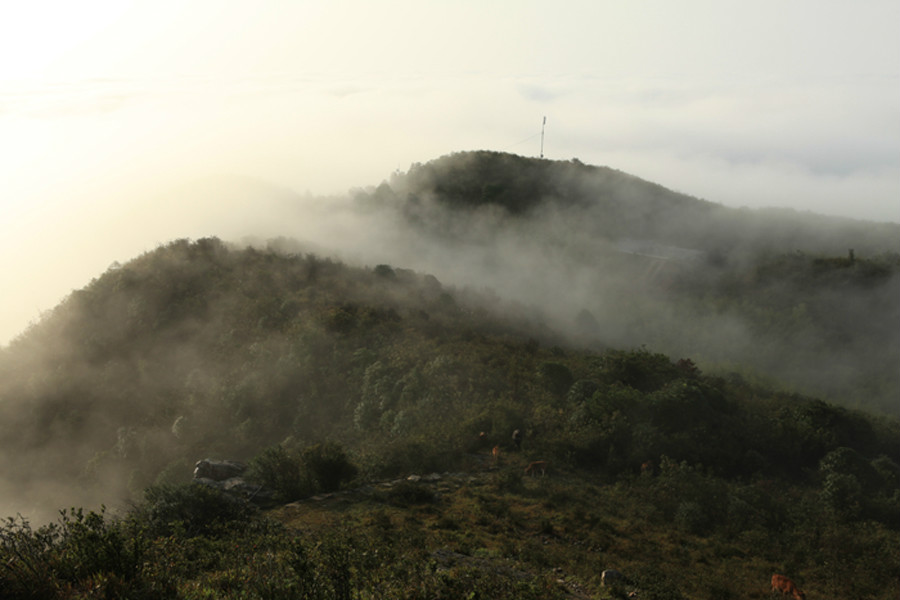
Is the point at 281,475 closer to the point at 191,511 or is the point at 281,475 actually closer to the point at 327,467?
the point at 327,467

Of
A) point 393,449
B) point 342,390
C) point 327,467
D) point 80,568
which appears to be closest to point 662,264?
point 342,390

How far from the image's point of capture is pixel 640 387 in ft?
77.7

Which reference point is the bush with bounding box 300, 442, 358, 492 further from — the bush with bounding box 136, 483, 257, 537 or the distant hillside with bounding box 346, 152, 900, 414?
the distant hillside with bounding box 346, 152, 900, 414

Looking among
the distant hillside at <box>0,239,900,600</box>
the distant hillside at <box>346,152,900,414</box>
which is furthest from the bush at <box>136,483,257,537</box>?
the distant hillside at <box>346,152,900,414</box>

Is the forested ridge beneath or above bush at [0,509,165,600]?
beneath

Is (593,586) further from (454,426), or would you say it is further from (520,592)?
(454,426)

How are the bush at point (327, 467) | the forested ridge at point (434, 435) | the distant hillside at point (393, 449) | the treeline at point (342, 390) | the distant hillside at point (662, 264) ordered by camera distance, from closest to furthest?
the distant hillside at point (393, 449)
the forested ridge at point (434, 435)
the bush at point (327, 467)
the treeline at point (342, 390)
the distant hillside at point (662, 264)

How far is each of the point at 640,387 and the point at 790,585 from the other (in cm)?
1226

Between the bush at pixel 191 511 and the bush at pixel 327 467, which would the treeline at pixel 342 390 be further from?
the bush at pixel 191 511

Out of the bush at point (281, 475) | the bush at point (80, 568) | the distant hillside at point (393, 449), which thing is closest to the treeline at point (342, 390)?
the distant hillside at point (393, 449)

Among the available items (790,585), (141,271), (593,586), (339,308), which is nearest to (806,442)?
(790,585)

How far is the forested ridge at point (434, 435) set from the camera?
10375mm

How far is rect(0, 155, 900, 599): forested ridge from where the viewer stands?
34.0ft

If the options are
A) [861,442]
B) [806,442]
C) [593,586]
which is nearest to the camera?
[593,586]
